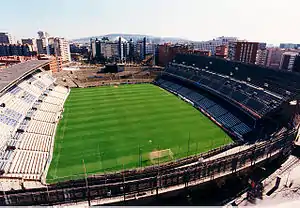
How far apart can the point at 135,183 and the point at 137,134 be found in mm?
14380

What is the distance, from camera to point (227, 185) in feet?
72.6

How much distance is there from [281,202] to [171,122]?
2082cm

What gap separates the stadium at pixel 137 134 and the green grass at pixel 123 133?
0.15m

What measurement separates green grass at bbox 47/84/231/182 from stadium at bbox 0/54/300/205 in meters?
0.15

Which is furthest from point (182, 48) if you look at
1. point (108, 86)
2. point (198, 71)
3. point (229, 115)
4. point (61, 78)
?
point (229, 115)

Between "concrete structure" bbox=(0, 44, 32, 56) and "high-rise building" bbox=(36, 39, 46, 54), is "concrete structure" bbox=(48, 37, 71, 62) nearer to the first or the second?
"high-rise building" bbox=(36, 39, 46, 54)

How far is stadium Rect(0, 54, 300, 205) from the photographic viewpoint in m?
19.9

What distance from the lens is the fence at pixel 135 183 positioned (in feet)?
56.7

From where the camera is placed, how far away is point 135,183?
18.9m

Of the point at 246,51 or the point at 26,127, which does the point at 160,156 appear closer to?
the point at 26,127

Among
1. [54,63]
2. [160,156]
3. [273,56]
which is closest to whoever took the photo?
[160,156]

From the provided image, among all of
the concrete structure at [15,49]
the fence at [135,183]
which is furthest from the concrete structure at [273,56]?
the concrete structure at [15,49]

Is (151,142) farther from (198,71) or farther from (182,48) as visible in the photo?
(182,48)

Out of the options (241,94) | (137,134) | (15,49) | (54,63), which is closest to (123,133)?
(137,134)
